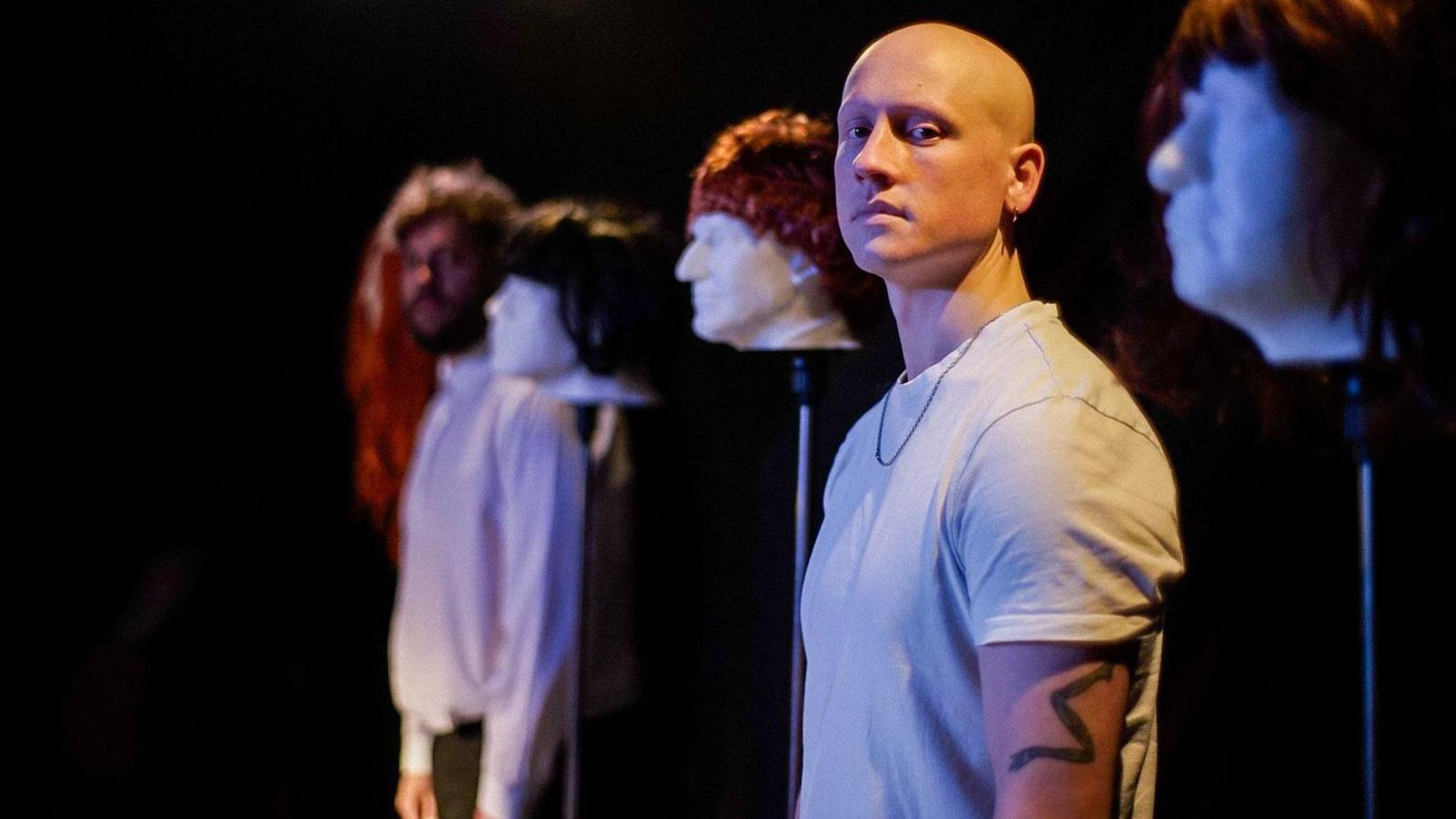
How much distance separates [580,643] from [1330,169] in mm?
1701

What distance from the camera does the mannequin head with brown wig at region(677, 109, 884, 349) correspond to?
195cm

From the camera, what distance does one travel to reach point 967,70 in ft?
4.47

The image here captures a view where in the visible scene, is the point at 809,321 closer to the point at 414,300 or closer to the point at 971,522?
the point at 971,522

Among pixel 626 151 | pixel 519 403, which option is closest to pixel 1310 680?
pixel 519 403

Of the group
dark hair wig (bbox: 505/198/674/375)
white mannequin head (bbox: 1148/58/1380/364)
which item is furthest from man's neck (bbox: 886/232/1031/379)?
dark hair wig (bbox: 505/198/674/375)

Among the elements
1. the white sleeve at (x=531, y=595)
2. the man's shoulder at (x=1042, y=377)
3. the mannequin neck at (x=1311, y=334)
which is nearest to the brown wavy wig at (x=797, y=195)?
the man's shoulder at (x=1042, y=377)

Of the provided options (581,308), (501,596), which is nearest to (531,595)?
(501,596)

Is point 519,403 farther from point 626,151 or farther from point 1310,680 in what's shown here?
Answer: point 1310,680

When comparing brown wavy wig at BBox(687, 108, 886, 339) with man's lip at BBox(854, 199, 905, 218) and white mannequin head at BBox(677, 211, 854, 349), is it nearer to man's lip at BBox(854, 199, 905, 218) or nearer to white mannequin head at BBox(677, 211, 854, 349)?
white mannequin head at BBox(677, 211, 854, 349)

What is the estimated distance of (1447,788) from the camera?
59.7 inches

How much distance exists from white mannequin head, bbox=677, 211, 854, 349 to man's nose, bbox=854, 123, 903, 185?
60cm

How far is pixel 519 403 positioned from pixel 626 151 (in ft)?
2.33

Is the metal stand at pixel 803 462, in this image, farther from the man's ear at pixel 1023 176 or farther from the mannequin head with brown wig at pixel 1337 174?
the mannequin head with brown wig at pixel 1337 174

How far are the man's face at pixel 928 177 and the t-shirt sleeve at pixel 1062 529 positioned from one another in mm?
258
